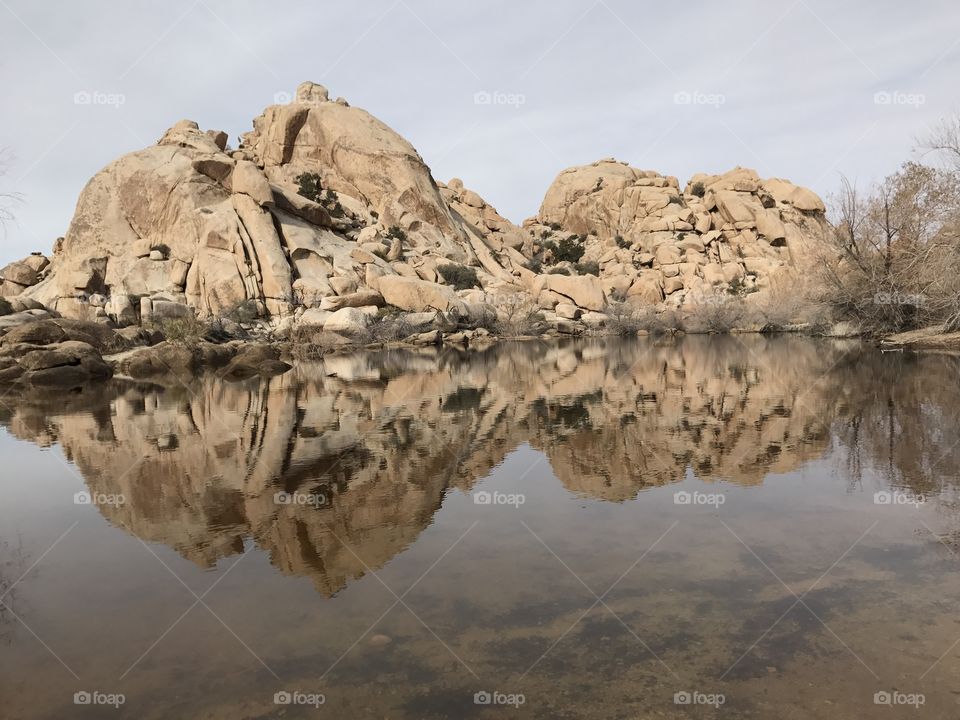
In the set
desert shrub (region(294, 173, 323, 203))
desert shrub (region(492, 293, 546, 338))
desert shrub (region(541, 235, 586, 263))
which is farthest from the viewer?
desert shrub (region(541, 235, 586, 263))

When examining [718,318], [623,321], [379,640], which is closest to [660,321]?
[623,321]

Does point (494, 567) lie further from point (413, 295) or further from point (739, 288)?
point (739, 288)

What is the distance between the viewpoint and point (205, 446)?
11289 millimetres

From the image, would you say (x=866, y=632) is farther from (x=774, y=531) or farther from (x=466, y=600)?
(x=466, y=600)

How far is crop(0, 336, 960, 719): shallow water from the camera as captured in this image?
392 cm

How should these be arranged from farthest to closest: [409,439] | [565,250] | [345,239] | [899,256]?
1. [565,250]
2. [345,239]
3. [899,256]
4. [409,439]

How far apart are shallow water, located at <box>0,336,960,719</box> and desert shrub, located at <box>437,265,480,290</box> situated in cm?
4124

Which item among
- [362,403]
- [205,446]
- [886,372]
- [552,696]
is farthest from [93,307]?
[552,696]

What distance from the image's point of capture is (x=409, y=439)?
11.4m

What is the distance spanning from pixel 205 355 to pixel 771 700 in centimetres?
2947

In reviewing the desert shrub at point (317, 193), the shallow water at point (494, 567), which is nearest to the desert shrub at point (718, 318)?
the desert shrub at point (317, 193)

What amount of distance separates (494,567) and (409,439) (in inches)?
227

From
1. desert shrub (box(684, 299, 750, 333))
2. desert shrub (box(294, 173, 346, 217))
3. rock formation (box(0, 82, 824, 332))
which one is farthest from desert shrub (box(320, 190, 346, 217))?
desert shrub (box(684, 299, 750, 333))

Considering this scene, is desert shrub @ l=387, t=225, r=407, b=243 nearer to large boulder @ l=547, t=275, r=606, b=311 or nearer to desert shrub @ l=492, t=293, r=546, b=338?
desert shrub @ l=492, t=293, r=546, b=338
